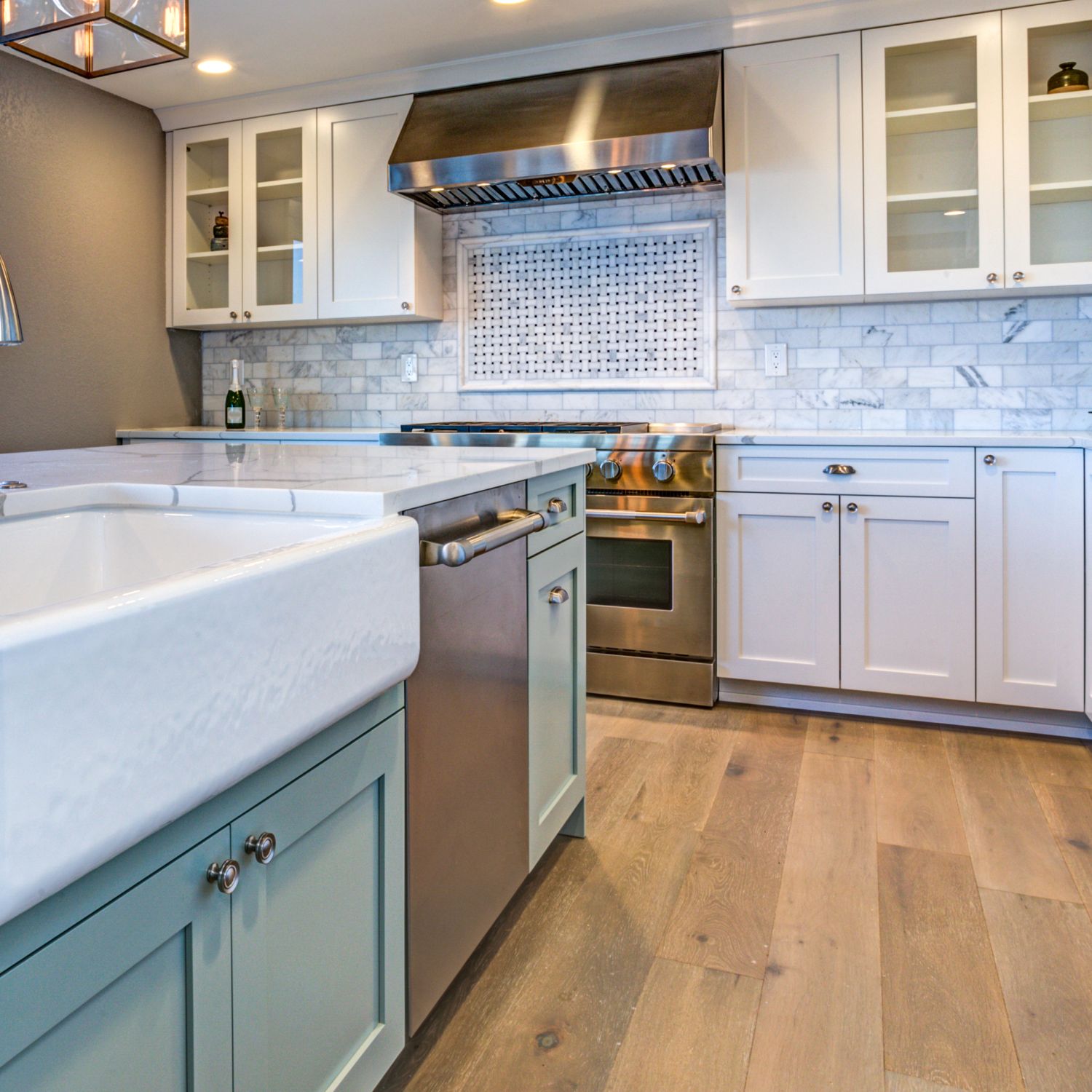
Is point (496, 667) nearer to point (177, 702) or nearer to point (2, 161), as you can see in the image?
point (177, 702)

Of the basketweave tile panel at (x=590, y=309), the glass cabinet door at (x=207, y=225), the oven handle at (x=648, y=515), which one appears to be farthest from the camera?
the glass cabinet door at (x=207, y=225)

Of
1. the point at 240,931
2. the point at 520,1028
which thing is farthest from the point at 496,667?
the point at 240,931

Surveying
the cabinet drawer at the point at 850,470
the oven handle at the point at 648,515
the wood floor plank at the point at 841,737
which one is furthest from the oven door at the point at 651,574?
the wood floor plank at the point at 841,737

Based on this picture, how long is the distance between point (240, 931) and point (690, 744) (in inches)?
79.7

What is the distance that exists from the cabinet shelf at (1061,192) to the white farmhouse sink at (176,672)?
A: 2.68 metres

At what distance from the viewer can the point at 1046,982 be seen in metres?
1.56

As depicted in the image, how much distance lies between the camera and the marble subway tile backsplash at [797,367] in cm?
311

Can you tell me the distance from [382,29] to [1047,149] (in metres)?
2.22

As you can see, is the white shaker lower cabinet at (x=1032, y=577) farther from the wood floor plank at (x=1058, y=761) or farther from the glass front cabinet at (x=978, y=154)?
the glass front cabinet at (x=978, y=154)

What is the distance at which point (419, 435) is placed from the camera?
336 centimetres

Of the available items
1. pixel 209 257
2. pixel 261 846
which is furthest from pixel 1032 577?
pixel 209 257

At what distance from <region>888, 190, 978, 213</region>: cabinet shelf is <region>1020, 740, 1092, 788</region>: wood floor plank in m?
1.68

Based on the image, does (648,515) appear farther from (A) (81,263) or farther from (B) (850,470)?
(A) (81,263)

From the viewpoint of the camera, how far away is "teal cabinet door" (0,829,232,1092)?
641 mm
